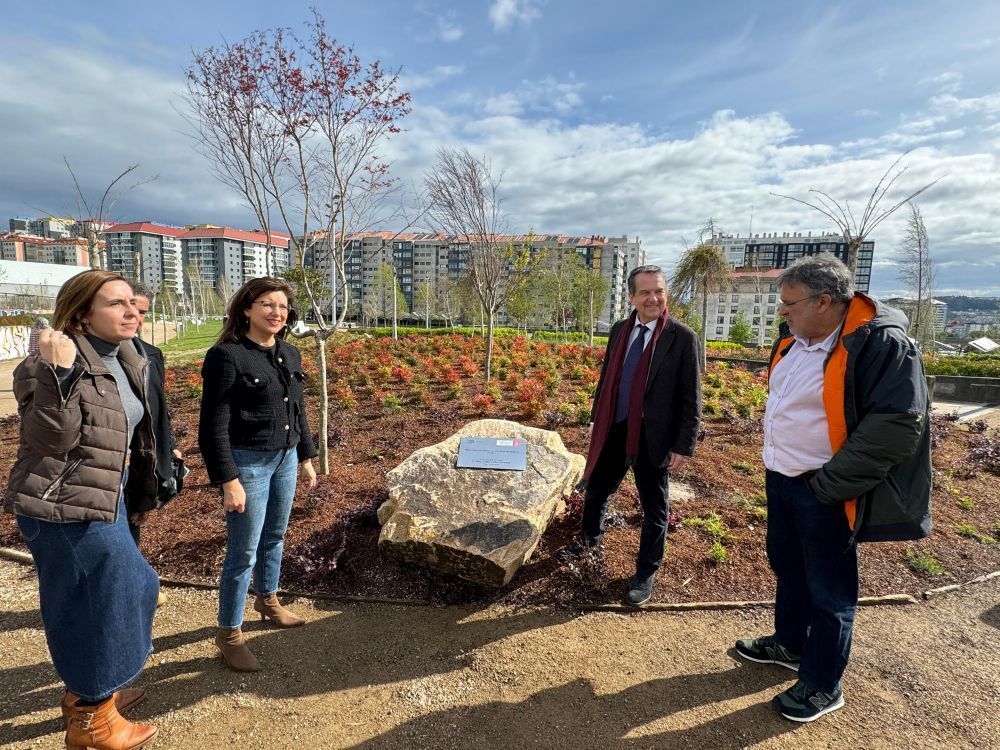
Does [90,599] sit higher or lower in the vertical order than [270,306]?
lower

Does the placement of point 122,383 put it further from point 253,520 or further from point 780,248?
point 780,248

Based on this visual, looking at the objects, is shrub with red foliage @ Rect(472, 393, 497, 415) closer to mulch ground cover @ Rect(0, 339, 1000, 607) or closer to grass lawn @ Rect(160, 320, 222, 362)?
mulch ground cover @ Rect(0, 339, 1000, 607)

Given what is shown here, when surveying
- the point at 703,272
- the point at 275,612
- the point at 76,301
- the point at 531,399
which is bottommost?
the point at 275,612

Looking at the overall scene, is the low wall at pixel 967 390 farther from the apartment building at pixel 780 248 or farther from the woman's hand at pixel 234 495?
the apartment building at pixel 780 248

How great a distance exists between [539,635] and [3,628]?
3266 mm

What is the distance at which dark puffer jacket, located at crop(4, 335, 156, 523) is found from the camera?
1.76m

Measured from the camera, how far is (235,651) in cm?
265

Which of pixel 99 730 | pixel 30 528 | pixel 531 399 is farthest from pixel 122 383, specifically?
pixel 531 399

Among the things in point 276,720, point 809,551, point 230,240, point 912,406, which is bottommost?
point 276,720

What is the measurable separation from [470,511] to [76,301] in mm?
2511

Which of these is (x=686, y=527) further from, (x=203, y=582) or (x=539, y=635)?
(x=203, y=582)

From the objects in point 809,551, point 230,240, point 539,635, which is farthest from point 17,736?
point 230,240

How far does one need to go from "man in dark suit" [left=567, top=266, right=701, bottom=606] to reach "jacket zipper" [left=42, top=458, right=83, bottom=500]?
272cm

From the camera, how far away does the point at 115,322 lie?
2.05 meters
